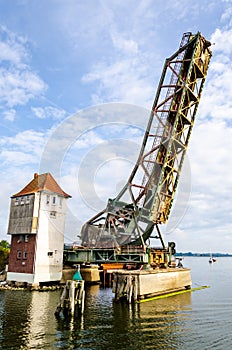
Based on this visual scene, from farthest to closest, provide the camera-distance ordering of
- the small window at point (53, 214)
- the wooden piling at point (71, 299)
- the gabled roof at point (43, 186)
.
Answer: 1. the gabled roof at point (43, 186)
2. the small window at point (53, 214)
3. the wooden piling at point (71, 299)

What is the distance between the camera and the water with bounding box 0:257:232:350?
40.9 feet

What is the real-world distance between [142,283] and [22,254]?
464 inches

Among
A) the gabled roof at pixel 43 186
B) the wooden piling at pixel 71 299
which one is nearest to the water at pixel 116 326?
the wooden piling at pixel 71 299

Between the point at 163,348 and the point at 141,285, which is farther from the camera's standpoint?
the point at 141,285

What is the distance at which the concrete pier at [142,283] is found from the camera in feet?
71.6

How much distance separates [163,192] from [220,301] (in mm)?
9546

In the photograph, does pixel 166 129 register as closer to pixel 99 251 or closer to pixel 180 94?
pixel 180 94

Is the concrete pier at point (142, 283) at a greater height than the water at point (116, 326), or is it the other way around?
the concrete pier at point (142, 283)

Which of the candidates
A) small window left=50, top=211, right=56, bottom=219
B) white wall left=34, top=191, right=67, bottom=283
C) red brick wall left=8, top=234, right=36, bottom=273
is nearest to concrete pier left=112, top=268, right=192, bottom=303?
white wall left=34, top=191, right=67, bottom=283

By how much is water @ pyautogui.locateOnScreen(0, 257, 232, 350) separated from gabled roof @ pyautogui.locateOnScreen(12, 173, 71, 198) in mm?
10221

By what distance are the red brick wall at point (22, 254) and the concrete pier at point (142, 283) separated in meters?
8.43

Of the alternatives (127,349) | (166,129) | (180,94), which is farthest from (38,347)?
(180,94)

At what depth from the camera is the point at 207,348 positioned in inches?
484

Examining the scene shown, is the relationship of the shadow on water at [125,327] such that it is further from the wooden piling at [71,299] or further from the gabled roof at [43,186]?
the gabled roof at [43,186]
